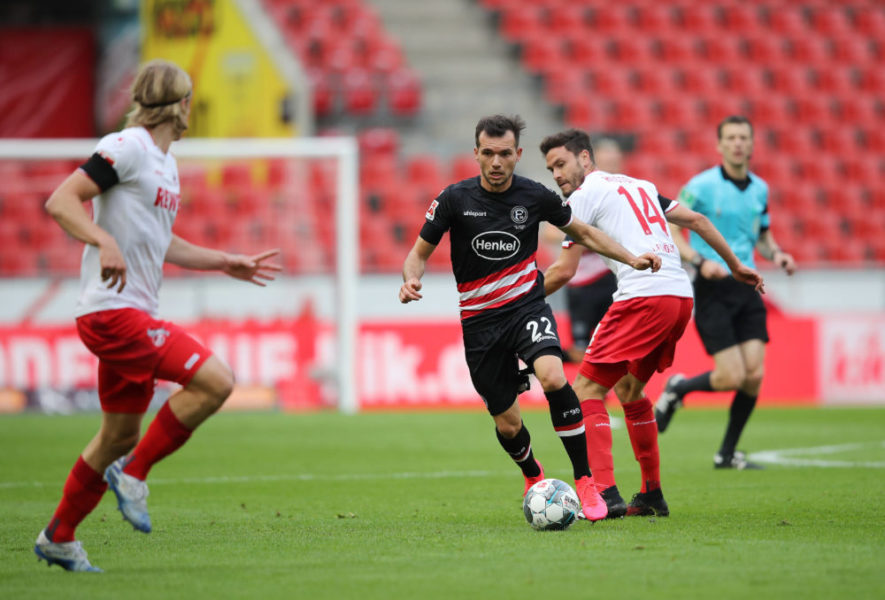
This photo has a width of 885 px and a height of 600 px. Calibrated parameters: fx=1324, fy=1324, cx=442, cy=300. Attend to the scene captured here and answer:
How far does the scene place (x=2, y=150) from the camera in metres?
15.3

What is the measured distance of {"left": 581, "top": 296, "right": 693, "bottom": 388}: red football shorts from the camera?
21.8ft

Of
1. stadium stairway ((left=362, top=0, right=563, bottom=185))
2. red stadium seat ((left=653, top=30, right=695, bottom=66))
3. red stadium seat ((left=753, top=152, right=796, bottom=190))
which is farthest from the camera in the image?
red stadium seat ((left=653, top=30, right=695, bottom=66))

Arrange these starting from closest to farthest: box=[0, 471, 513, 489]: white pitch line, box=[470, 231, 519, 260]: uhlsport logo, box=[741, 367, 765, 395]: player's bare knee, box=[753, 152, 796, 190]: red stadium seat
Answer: box=[470, 231, 519, 260]: uhlsport logo
box=[0, 471, 513, 489]: white pitch line
box=[741, 367, 765, 395]: player's bare knee
box=[753, 152, 796, 190]: red stadium seat

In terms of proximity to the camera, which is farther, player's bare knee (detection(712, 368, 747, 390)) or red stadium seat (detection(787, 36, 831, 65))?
red stadium seat (detection(787, 36, 831, 65))

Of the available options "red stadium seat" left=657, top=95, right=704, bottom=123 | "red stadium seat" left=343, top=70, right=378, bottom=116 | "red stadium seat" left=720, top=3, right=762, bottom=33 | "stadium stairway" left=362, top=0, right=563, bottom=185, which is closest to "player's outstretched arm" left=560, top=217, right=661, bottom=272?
"stadium stairway" left=362, top=0, right=563, bottom=185

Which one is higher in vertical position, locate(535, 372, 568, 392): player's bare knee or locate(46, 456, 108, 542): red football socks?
locate(535, 372, 568, 392): player's bare knee

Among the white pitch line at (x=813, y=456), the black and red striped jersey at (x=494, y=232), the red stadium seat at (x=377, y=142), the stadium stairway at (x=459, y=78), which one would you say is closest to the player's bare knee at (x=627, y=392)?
the black and red striped jersey at (x=494, y=232)

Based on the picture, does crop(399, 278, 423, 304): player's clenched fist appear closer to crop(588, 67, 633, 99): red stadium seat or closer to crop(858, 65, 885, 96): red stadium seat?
crop(588, 67, 633, 99): red stadium seat

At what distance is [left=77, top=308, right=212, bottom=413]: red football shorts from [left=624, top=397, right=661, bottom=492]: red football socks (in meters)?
2.47

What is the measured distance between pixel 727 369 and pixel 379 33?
15598 millimetres

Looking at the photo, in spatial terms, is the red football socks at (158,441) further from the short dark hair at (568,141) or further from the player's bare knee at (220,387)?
the short dark hair at (568,141)

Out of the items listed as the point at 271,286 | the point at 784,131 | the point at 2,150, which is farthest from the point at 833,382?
the point at 2,150

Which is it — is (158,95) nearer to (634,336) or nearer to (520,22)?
(634,336)

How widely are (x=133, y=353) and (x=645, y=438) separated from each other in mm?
2804
